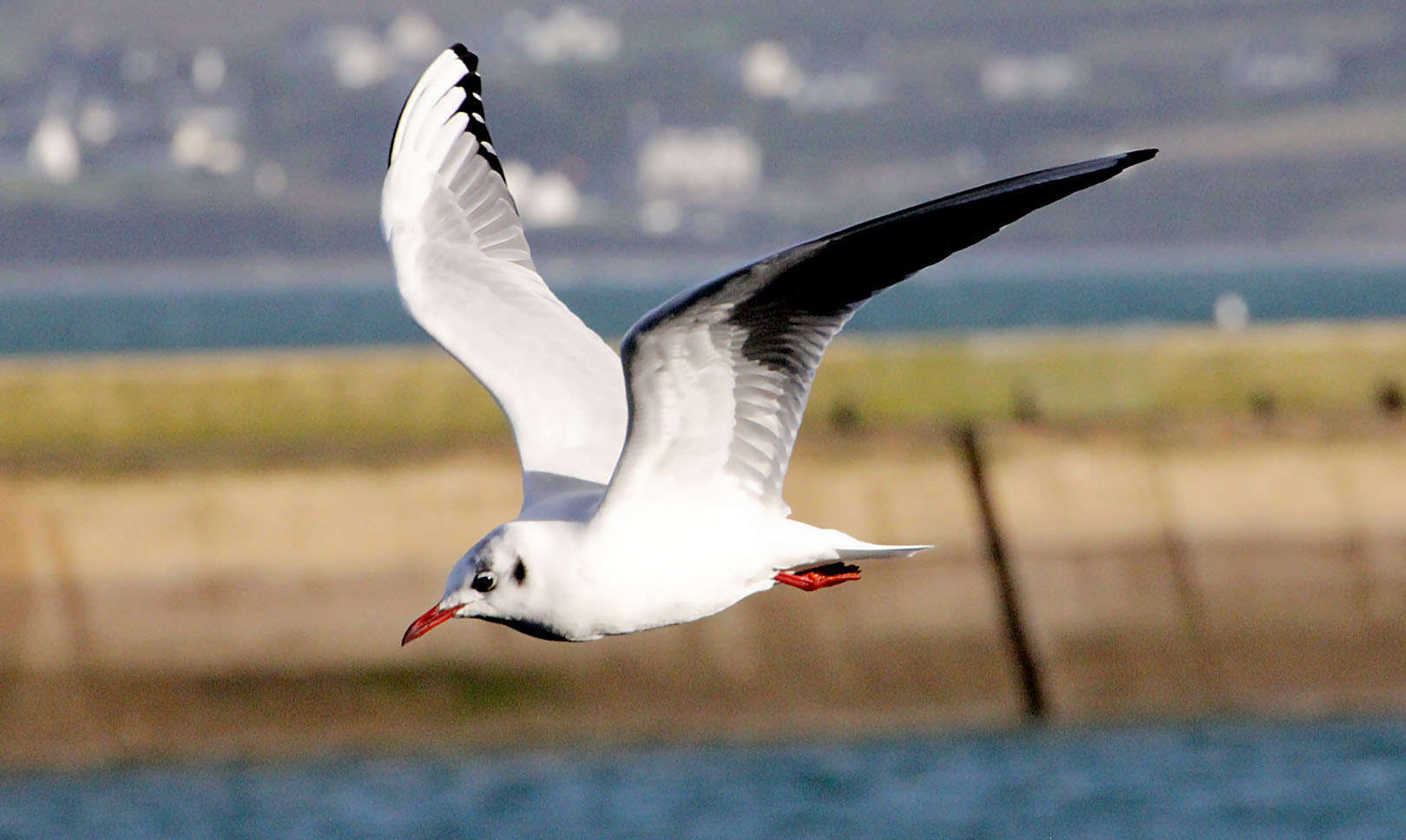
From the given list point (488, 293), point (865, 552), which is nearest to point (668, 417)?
point (865, 552)

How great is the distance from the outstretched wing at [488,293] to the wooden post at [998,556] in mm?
7518

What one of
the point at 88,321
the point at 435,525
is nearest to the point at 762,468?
the point at 435,525

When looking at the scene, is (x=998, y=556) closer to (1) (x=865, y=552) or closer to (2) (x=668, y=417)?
(1) (x=865, y=552)

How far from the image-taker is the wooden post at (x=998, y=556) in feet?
52.9

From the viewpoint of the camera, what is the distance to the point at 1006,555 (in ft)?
52.9

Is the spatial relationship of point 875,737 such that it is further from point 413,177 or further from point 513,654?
point 413,177

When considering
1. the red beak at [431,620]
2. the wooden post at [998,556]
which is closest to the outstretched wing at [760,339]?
the red beak at [431,620]

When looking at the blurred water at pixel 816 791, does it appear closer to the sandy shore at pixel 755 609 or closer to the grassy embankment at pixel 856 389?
the sandy shore at pixel 755 609

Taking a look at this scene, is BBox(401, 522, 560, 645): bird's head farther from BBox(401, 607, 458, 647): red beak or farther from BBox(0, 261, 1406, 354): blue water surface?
BBox(0, 261, 1406, 354): blue water surface

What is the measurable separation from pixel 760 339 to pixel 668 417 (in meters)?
0.41

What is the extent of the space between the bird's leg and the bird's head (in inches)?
42.4

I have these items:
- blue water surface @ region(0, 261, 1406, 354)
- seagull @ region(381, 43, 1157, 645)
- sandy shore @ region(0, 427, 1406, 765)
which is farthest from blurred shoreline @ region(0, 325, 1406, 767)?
blue water surface @ region(0, 261, 1406, 354)

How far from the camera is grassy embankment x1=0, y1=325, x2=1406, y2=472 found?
658 inches

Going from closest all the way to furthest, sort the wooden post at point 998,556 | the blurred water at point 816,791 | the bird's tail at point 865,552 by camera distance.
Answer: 1. the bird's tail at point 865,552
2. the wooden post at point 998,556
3. the blurred water at point 816,791
